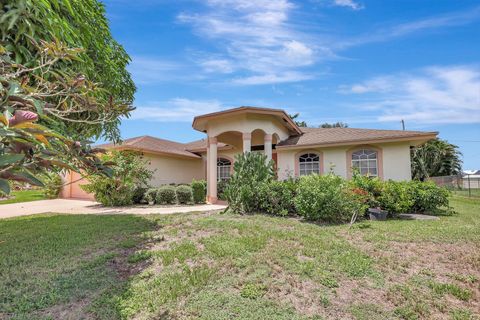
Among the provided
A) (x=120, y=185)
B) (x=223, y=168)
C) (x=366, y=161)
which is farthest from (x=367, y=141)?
(x=120, y=185)

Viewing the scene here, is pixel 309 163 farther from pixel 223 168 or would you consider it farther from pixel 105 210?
pixel 105 210

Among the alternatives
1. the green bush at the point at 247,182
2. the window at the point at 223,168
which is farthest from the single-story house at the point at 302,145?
the window at the point at 223,168

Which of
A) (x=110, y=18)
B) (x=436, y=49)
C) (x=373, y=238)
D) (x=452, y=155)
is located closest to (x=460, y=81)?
(x=436, y=49)

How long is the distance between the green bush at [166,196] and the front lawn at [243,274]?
21.9 feet

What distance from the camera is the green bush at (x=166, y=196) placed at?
1326 cm

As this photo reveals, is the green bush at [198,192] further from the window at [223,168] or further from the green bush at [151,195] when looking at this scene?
the window at [223,168]

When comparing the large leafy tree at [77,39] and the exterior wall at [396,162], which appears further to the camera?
the exterior wall at [396,162]

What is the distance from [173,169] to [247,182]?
9864 mm

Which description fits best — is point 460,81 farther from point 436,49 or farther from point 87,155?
point 87,155

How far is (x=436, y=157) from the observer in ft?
94.4

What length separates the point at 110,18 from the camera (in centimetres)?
699

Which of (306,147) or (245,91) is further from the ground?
(245,91)

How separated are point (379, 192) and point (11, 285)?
32.2ft

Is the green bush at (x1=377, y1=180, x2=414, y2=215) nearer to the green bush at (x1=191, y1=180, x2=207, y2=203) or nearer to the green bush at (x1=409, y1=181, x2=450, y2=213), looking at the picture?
the green bush at (x1=409, y1=181, x2=450, y2=213)
